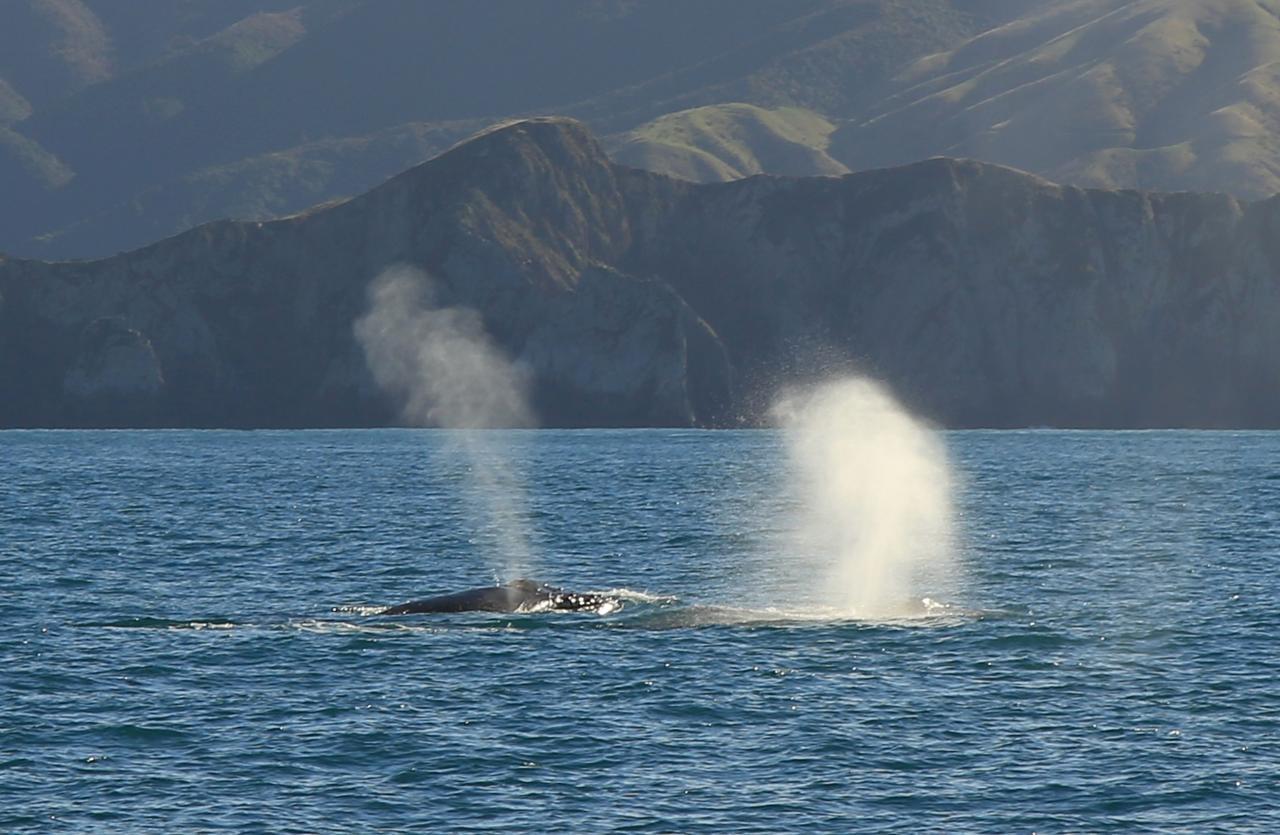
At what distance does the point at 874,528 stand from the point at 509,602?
4503 centimetres

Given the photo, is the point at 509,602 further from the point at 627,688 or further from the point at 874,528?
the point at 874,528

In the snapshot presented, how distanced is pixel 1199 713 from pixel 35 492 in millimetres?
86988

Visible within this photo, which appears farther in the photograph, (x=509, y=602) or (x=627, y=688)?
(x=509, y=602)

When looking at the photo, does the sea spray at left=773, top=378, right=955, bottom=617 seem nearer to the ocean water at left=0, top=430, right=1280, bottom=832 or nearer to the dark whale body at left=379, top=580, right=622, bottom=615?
the ocean water at left=0, top=430, right=1280, bottom=832

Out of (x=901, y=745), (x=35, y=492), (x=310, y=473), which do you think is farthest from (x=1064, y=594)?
(x=310, y=473)

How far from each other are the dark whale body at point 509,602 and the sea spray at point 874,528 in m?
7.79

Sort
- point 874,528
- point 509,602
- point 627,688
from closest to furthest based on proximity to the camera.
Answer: point 627,688
point 509,602
point 874,528

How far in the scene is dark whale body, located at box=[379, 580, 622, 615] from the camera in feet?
180

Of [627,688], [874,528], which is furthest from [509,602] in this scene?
[874,528]

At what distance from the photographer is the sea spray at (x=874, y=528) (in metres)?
64.2

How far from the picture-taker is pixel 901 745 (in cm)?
3809

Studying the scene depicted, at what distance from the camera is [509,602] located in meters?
55.1

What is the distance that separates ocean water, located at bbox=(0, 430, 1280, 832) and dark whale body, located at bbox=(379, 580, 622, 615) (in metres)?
1.04

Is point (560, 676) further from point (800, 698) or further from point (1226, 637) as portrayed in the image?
point (1226, 637)
